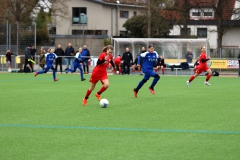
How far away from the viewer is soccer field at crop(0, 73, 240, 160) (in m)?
8.68

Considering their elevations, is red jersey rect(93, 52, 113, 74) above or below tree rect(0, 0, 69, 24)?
below

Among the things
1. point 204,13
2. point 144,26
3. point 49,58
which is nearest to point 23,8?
point 144,26

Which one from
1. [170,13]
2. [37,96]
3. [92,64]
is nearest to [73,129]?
[37,96]

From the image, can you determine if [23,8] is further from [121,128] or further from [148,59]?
[121,128]

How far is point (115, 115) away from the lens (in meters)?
13.4

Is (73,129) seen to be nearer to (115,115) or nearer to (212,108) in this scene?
(115,115)

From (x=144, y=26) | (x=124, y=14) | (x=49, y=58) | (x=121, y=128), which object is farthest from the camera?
(x=124, y=14)

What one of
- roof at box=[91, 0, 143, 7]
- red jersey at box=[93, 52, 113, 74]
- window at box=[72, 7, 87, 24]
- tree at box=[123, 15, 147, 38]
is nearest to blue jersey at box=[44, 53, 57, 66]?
red jersey at box=[93, 52, 113, 74]

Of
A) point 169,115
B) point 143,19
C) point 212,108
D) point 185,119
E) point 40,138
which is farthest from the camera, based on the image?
point 143,19

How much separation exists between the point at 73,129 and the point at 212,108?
5.36 metres

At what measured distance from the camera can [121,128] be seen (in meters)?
11.2

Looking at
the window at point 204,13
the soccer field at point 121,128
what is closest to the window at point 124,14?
the window at point 204,13

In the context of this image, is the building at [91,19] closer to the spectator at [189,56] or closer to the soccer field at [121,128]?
Answer: the spectator at [189,56]

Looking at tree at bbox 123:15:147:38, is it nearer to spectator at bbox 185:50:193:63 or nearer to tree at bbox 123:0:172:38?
tree at bbox 123:0:172:38
